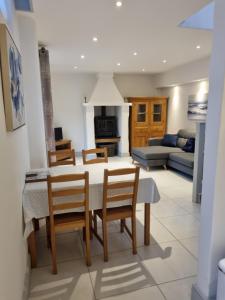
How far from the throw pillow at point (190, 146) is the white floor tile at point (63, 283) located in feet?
13.3

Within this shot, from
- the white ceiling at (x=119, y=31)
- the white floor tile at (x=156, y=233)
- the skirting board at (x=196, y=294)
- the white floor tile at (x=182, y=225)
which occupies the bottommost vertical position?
the white floor tile at (x=156, y=233)

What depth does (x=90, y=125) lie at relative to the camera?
22.7 ft

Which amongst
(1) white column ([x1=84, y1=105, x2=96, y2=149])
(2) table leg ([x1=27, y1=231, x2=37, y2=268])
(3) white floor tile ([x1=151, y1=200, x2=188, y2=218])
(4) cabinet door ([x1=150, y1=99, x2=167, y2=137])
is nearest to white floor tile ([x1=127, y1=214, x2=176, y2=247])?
(3) white floor tile ([x1=151, y1=200, x2=188, y2=218])

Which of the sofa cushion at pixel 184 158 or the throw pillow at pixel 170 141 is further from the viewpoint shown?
the throw pillow at pixel 170 141

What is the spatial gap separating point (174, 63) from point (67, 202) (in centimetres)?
493

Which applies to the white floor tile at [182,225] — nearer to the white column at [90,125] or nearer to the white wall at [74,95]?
the white column at [90,125]

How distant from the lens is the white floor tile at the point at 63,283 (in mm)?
1889

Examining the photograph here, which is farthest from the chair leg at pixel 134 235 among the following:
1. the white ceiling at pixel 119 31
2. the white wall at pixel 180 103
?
the white wall at pixel 180 103

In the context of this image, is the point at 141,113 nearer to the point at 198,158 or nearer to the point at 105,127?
the point at 105,127

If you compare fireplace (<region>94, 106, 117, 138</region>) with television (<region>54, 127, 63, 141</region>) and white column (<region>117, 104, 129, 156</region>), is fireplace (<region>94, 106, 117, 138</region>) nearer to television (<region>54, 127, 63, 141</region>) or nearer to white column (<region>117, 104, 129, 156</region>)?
white column (<region>117, 104, 129, 156</region>)

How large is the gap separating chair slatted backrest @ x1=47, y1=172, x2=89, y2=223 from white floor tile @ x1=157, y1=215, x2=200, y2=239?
1338 mm

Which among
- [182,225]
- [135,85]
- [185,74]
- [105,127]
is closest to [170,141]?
[185,74]

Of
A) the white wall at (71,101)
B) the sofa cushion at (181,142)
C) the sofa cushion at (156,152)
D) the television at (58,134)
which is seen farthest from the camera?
the white wall at (71,101)

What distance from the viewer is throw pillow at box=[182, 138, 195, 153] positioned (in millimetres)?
5441
